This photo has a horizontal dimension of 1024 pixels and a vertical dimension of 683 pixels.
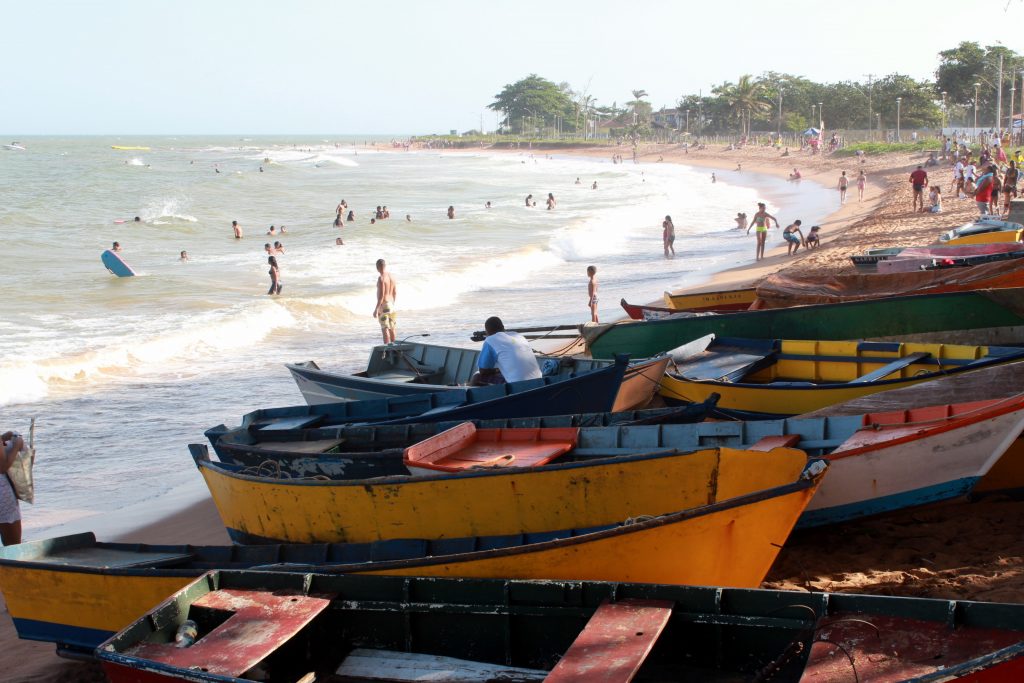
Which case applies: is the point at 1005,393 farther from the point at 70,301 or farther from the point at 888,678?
the point at 70,301

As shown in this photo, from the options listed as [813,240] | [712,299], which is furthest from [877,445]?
[813,240]

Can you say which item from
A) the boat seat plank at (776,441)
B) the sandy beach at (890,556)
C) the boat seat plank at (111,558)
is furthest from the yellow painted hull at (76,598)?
the boat seat plank at (776,441)

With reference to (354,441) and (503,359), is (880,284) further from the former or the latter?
(354,441)

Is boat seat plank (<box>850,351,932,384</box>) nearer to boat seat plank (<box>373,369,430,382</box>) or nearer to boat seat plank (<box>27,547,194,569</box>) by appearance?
boat seat plank (<box>373,369,430,382</box>)

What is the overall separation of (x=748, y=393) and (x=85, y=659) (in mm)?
6123

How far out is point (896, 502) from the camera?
21.5ft

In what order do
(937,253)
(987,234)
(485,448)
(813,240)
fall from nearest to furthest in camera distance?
1. (485,448)
2. (937,253)
3. (987,234)
4. (813,240)

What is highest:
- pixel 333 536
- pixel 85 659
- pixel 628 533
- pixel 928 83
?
pixel 928 83

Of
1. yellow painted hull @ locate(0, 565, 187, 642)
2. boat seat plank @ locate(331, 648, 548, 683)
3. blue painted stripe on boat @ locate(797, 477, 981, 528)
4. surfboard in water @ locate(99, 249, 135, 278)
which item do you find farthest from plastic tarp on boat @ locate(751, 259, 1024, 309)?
surfboard in water @ locate(99, 249, 135, 278)

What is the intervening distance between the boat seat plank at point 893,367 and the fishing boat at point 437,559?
3484 mm

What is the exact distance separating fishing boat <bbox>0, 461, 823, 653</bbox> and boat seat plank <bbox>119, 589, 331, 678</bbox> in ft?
1.17

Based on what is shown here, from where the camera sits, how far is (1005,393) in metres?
7.51

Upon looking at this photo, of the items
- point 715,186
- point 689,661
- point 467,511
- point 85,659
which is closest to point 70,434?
point 85,659

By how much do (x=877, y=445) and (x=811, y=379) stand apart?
13.4 feet
